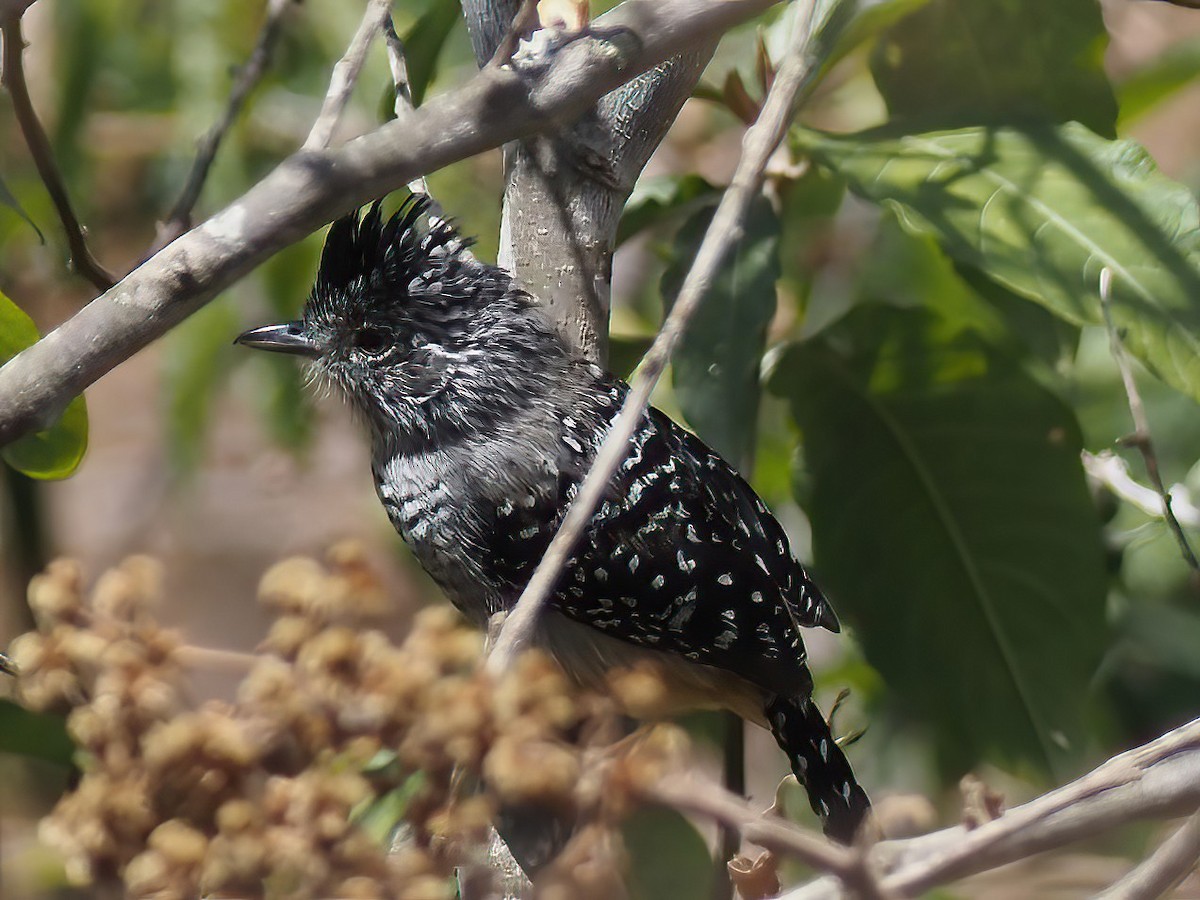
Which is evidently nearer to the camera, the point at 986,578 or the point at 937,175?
the point at 937,175

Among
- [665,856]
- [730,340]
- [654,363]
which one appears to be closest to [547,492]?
[730,340]

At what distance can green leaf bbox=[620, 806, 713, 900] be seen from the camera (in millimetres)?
2164

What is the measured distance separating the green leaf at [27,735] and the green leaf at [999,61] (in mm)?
1997

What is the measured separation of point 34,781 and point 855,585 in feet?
7.42

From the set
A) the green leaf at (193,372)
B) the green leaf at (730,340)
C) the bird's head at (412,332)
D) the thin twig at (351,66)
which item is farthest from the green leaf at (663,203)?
the green leaf at (193,372)

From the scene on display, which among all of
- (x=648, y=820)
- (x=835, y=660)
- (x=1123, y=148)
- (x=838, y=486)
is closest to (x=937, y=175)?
(x=1123, y=148)

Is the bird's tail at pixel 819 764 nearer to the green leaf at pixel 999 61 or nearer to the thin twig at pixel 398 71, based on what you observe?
the green leaf at pixel 999 61

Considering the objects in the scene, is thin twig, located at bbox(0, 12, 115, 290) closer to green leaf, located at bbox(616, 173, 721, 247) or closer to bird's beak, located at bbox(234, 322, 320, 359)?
bird's beak, located at bbox(234, 322, 320, 359)

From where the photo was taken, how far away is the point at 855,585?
8.84ft

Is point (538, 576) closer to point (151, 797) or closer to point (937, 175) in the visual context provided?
point (151, 797)

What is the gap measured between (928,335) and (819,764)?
0.90 meters

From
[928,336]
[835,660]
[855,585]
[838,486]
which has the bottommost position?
[835,660]

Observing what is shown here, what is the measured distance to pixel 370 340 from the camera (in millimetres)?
2805

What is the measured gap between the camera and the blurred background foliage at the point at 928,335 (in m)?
2.29
